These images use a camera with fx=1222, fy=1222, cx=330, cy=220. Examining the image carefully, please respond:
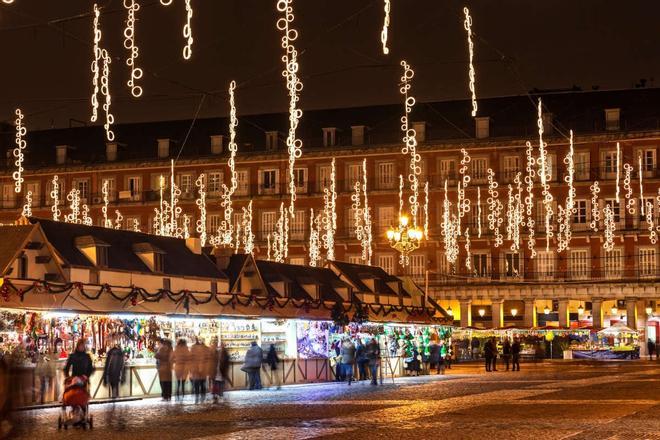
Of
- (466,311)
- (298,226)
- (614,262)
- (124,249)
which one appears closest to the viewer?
(124,249)

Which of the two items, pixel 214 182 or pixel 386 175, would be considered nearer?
pixel 386 175

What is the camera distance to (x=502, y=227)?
71.7 metres

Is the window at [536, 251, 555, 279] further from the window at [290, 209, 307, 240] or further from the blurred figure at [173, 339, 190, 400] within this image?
the blurred figure at [173, 339, 190, 400]

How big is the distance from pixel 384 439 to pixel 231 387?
48.0 feet

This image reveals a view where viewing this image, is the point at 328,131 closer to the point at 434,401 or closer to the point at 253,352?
the point at 253,352

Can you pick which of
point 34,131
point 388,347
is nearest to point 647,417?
point 388,347

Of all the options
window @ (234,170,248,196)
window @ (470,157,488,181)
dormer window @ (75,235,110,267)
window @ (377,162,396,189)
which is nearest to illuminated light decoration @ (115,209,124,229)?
window @ (234,170,248,196)

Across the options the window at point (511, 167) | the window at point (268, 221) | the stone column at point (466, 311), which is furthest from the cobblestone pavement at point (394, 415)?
the window at point (268, 221)

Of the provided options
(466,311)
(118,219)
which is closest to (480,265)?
(466,311)

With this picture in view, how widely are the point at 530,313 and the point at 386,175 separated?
1197 cm

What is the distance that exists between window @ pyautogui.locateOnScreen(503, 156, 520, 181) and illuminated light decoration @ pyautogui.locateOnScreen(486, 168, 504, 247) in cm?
84

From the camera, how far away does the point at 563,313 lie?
238 feet

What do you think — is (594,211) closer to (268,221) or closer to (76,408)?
(268,221)

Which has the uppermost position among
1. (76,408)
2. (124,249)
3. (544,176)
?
(544,176)
